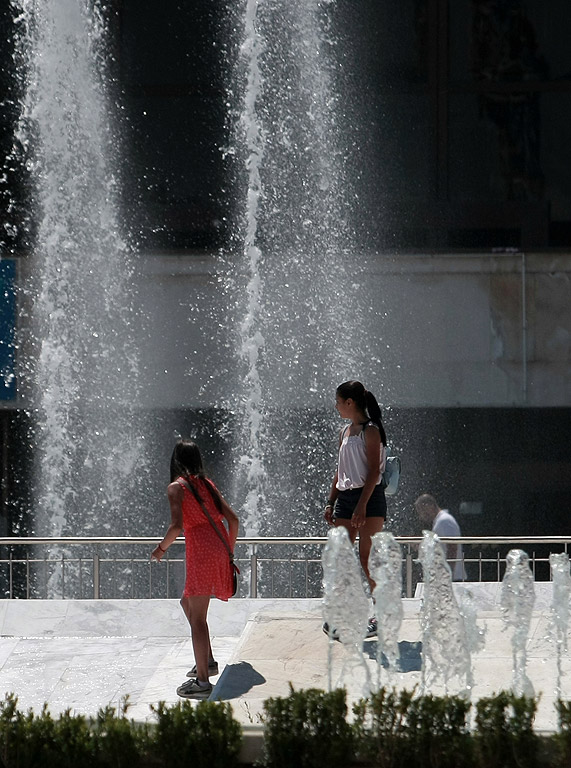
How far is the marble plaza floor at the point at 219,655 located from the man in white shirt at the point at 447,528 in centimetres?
60

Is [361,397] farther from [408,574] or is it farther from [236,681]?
[408,574]

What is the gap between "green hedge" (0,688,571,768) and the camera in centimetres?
459

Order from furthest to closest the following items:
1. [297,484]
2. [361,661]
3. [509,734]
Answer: [297,484] < [361,661] < [509,734]

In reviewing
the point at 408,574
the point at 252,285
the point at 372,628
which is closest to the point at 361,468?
the point at 372,628

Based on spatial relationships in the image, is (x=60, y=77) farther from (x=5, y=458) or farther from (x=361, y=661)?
(x=361, y=661)

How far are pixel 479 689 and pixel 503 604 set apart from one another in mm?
483

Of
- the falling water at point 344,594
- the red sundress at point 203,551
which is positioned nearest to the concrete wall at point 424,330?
the red sundress at point 203,551

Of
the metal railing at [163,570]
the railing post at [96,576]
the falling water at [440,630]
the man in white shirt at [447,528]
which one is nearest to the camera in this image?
the falling water at [440,630]

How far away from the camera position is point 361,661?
6.18m

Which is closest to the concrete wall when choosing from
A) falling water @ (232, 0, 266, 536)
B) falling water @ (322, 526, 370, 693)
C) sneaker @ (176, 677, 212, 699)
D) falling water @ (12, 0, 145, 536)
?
falling water @ (232, 0, 266, 536)

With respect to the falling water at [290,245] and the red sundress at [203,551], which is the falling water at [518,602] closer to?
the red sundress at [203,551]

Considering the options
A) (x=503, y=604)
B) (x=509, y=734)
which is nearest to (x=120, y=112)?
(x=503, y=604)

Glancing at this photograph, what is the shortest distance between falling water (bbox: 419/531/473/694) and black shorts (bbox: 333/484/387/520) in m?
0.67

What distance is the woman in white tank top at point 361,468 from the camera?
7055 mm
